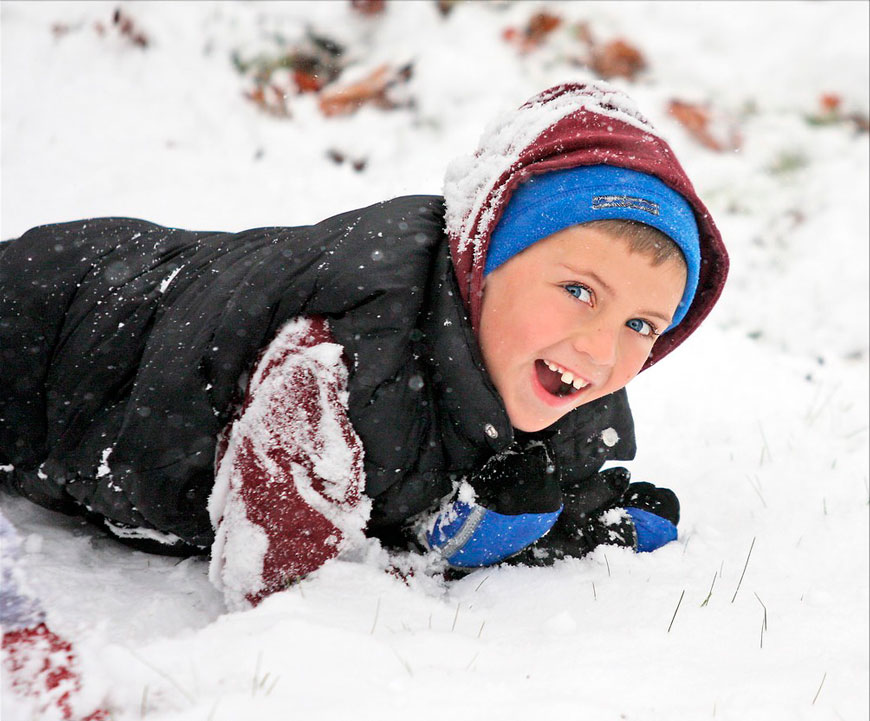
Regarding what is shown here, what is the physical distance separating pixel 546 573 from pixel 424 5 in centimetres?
395

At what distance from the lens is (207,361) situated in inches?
71.2

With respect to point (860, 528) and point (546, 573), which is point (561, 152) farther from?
point (860, 528)

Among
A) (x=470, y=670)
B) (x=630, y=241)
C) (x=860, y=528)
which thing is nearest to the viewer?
(x=470, y=670)

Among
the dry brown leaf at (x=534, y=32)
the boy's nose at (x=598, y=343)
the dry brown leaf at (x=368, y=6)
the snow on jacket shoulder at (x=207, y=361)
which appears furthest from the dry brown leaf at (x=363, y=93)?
the boy's nose at (x=598, y=343)

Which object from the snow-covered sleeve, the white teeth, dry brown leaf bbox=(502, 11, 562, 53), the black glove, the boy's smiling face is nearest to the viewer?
the snow-covered sleeve

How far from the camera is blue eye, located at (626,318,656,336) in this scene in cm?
189

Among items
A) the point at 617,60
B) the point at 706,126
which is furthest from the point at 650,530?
the point at 617,60

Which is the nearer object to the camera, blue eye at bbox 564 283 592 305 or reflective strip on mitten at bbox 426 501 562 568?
blue eye at bbox 564 283 592 305

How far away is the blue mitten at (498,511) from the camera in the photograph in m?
1.93

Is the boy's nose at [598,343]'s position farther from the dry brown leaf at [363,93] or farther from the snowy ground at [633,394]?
the dry brown leaf at [363,93]

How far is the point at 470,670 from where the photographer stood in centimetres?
144

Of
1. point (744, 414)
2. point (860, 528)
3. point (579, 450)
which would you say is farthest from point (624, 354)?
point (744, 414)

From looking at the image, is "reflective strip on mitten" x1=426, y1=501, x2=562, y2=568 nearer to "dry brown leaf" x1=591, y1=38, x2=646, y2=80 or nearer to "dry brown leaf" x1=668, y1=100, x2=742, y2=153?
"dry brown leaf" x1=668, y1=100, x2=742, y2=153

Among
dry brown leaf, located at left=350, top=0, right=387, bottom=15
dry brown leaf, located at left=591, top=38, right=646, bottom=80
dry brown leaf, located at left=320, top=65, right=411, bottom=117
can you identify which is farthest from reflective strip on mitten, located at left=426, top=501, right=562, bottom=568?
dry brown leaf, located at left=350, top=0, right=387, bottom=15
